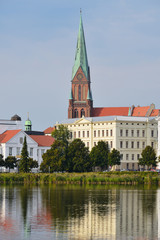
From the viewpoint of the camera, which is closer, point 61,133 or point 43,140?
point 43,140

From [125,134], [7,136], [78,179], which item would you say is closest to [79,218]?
[78,179]

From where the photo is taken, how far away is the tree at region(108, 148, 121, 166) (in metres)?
146

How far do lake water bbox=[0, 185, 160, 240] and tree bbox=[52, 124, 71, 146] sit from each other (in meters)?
106

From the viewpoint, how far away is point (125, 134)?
165 metres

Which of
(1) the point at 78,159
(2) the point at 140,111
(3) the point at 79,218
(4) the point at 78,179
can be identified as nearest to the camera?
(3) the point at 79,218

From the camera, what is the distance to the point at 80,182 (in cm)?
9088

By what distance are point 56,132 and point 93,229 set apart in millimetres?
130876

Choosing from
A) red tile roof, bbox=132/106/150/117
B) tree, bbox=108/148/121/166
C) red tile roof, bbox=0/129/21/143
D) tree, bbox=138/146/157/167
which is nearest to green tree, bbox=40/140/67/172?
red tile roof, bbox=0/129/21/143

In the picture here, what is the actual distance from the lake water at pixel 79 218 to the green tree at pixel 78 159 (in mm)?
56383

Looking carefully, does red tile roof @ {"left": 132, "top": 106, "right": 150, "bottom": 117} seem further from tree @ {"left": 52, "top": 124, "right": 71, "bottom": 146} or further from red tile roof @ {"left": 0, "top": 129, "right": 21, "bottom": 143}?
red tile roof @ {"left": 0, "top": 129, "right": 21, "bottom": 143}

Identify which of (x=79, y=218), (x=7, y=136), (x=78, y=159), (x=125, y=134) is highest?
(x=125, y=134)

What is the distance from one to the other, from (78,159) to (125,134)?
51.0 metres

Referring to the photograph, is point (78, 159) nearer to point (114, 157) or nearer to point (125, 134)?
point (114, 157)

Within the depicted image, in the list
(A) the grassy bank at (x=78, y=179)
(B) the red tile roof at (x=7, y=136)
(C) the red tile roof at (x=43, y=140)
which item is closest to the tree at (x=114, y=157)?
(C) the red tile roof at (x=43, y=140)
